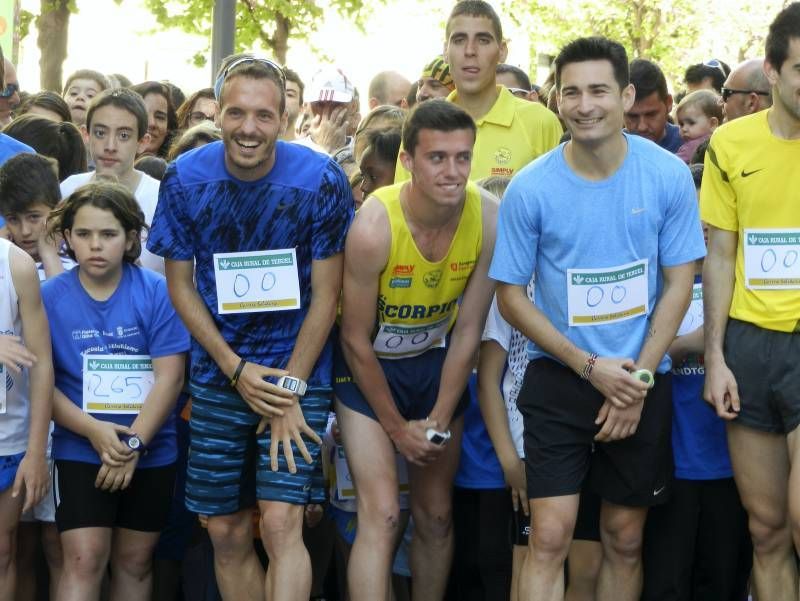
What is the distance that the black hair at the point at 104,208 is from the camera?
223 inches

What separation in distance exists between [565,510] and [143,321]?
1896 millimetres

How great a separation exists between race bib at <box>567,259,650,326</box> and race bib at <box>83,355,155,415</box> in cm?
180

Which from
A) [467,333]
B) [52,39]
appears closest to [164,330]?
[467,333]

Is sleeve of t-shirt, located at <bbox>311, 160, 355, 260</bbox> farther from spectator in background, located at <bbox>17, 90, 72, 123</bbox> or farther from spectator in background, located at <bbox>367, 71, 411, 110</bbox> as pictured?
spectator in background, located at <bbox>367, 71, 411, 110</bbox>

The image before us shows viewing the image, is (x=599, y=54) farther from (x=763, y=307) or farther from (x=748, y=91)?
(x=748, y=91)

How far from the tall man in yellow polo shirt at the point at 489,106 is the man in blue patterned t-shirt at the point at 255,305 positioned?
173 centimetres

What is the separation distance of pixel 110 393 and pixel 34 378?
13.2 inches

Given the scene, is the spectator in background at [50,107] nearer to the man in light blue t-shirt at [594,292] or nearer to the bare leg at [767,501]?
the man in light blue t-shirt at [594,292]

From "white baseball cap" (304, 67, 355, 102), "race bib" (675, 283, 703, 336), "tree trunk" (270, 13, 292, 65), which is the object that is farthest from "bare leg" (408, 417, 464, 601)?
"tree trunk" (270, 13, 292, 65)

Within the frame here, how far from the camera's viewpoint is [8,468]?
5457mm

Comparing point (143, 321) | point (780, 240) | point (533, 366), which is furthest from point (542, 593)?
point (143, 321)

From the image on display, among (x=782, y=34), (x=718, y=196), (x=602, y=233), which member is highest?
(x=782, y=34)

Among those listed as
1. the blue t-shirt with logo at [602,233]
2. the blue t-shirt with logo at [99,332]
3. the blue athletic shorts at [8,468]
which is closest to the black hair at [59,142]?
the blue t-shirt with logo at [99,332]

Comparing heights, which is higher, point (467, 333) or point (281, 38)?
point (281, 38)
